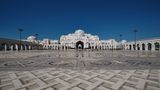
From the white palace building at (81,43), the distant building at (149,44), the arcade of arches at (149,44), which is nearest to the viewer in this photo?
the distant building at (149,44)

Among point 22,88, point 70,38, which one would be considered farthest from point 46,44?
point 22,88

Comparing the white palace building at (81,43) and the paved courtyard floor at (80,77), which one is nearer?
the paved courtyard floor at (80,77)

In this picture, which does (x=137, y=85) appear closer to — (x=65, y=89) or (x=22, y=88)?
(x=65, y=89)

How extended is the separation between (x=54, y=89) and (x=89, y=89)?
1.19 m

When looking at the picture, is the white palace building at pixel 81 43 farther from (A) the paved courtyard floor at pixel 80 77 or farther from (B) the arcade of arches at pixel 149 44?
(A) the paved courtyard floor at pixel 80 77

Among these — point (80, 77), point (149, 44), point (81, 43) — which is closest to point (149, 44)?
point (149, 44)

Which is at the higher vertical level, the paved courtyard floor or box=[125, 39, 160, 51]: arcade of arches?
box=[125, 39, 160, 51]: arcade of arches

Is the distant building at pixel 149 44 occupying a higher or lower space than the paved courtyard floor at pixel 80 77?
higher

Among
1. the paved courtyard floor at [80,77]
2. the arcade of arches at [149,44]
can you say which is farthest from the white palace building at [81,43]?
the paved courtyard floor at [80,77]

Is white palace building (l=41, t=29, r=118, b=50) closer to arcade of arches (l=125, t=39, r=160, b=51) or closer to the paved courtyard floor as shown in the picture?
arcade of arches (l=125, t=39, r=160, b=51)

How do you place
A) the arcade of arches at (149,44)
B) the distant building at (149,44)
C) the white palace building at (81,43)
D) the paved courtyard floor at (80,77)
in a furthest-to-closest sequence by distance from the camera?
the white palace building at (81,43) → the arcade of arches at (149,44) → the distant building at (149,44) → the paved courtyard floor at (80,77)

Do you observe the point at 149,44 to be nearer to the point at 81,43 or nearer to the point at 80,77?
the point at 81,43

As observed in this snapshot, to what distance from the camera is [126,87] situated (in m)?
4.43

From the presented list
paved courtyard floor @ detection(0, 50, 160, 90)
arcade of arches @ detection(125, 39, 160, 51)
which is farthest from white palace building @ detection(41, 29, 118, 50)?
paved courtyard floor @ detection(0, 50, 160, 90)
